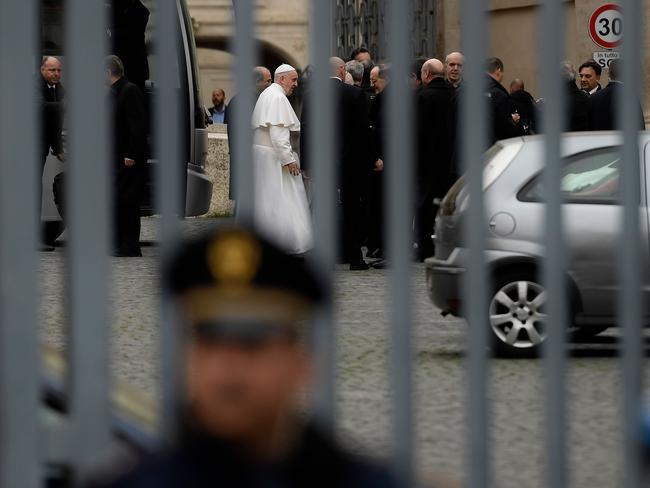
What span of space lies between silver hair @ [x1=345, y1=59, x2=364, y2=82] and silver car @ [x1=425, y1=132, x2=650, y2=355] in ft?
23.6

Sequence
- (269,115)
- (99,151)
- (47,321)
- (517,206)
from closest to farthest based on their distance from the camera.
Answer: (99,151) < (269,115) < (517,206) < (47,321)

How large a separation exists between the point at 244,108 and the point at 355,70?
1394 cm

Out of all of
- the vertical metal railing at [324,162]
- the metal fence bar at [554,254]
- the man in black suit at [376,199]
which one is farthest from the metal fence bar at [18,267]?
the man in black suit at [376,199]

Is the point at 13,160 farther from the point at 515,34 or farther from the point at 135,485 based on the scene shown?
the point at 515,34

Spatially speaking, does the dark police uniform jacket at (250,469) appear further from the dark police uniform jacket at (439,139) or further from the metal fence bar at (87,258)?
the dark police uniform jacket at (439,139)

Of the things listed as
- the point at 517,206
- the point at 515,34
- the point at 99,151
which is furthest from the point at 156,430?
the point at 515,34

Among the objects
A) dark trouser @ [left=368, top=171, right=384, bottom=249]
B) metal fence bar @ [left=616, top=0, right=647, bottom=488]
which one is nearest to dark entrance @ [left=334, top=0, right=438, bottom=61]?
dark trouser @ [left=368, top=171, right=384, bottom=249]

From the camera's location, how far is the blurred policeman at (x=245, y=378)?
2.01 m

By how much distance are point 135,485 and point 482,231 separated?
1076 millimetres

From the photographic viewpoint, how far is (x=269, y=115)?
13.9 feet

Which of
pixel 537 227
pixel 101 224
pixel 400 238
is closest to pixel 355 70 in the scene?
pixel 537 227

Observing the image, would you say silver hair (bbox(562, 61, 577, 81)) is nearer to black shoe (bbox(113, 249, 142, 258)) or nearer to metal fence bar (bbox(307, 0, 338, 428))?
metal fence bar (bbox(307, 0, 338, 428))

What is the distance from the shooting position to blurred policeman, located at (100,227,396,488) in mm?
2008

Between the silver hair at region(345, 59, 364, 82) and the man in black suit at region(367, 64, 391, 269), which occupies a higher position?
the silver hair at region(345, 59, 364, 82)
